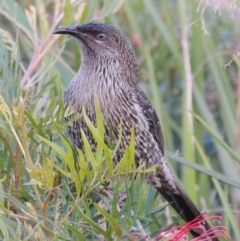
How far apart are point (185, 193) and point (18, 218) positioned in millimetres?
1336

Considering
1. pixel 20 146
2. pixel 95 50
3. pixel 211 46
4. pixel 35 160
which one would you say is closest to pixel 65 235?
pixel 20 146

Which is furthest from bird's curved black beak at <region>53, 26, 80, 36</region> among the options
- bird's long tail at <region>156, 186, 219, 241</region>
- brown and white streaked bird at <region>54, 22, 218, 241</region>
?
bird's long tail at <region>156, 186, 219, 241</region>

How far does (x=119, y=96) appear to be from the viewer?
2395 millimetres

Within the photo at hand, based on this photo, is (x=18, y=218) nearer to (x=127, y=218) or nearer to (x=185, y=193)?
(x=127, y=218)

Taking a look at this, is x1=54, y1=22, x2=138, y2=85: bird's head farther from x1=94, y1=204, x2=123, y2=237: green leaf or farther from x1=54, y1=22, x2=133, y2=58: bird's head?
x1=94, y1=204, x2=123, y2=237: green leaf

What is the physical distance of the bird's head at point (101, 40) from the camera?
236cm

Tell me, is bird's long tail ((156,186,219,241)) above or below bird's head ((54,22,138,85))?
below

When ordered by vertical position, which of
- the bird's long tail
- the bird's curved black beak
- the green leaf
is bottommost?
the bird's long tail

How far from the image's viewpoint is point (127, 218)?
4.33 ft

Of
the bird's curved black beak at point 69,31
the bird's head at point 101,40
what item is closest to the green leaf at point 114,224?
the bird's curved black beak at point 69,31

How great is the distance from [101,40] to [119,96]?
0.69ft

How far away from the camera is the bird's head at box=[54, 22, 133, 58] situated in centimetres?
236

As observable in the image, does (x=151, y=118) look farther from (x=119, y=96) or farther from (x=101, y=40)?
(x=101, y=40)

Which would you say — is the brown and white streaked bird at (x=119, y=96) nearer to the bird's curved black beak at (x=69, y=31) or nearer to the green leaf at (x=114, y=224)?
the bird's curved black beak at (x=69, y=31)
